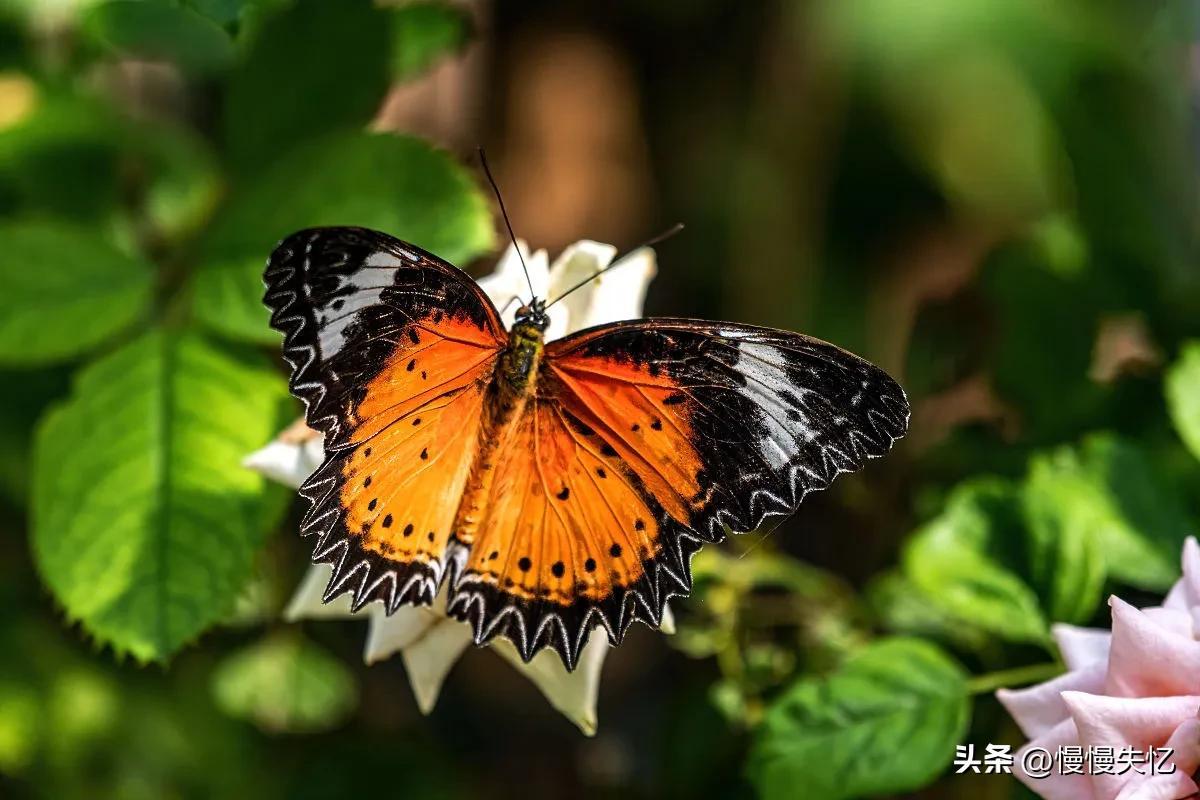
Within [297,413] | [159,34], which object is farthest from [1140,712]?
[159,34]

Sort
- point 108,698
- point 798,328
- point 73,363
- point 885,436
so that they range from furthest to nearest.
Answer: point 798,328 → point 108,698 → point 73,363 → point 885,436

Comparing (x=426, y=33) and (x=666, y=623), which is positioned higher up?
(x=426, y=33)

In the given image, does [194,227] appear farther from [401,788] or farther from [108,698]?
[401,788]

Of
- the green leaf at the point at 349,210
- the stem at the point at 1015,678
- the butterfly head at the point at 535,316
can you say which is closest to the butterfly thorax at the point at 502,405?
the butterfly head at the point at 535,316

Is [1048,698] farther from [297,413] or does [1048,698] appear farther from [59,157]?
[59,157]

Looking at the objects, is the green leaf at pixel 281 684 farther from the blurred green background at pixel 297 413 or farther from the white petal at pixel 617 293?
the white petal at pixel 617 293

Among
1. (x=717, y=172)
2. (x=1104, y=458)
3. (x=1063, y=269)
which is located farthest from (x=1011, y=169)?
(x=1104, y=458)

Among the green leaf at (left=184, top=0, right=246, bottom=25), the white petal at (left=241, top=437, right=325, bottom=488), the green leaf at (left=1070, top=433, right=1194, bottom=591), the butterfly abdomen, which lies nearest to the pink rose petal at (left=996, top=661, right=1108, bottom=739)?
the green leaf at (left=1070, top=433, right=1194, bottom=591)
